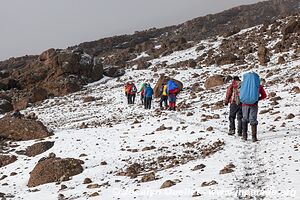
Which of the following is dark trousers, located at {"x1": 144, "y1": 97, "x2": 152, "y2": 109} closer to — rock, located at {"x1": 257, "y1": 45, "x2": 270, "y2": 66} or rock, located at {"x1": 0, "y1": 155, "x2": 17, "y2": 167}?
rock, located at {"x1": 0, "y1": 155, "x2": 17, "y2": 167}

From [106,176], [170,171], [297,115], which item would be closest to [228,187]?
[170,171]

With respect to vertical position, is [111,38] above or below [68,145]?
above

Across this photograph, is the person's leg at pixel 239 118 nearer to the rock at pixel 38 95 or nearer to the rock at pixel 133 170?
the rock at pixel 133 170

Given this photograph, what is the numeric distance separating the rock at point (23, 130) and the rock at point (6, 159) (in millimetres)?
3596

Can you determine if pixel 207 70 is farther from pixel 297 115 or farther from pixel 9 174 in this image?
pixel 9 174

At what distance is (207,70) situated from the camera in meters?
40.1

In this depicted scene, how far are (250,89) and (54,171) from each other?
611cm

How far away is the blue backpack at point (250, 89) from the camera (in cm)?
1145

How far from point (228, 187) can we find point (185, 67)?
3841 cm

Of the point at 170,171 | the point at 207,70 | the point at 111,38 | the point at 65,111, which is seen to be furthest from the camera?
the point at 111,38

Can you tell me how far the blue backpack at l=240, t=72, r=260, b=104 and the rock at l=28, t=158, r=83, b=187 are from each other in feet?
17.2

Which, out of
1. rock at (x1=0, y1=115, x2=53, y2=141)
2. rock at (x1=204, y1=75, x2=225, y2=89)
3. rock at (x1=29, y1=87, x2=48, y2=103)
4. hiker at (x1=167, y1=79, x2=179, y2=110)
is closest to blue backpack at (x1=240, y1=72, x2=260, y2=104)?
hiker at (x1=167, y1=79, x2=179, y2=110)

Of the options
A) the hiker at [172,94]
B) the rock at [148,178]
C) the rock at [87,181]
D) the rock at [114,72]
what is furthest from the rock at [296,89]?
the rock at [114,72]

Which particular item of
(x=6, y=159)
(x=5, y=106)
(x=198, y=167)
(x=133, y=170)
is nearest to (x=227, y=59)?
(x=5, y=106)
